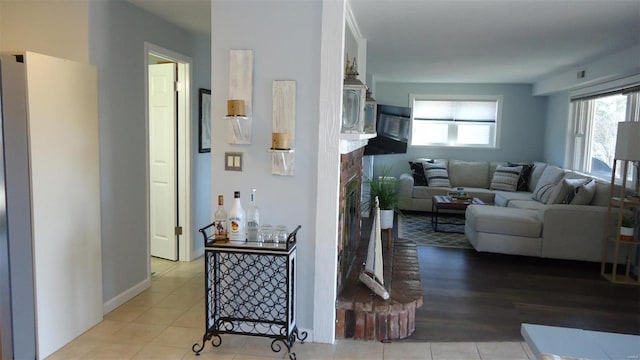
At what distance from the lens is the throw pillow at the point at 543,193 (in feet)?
19.7

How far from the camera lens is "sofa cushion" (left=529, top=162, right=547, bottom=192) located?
23.0 feet

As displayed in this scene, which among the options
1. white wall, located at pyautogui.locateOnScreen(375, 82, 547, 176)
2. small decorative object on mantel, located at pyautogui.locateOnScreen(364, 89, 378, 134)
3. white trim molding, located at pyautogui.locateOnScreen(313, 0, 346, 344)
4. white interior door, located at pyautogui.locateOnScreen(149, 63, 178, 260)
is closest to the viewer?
white trim molding, located at pyautogui.locateOnScreen(313, 0, 346, 344)

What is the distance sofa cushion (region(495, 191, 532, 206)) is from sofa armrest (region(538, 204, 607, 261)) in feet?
5.18

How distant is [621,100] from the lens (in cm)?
535

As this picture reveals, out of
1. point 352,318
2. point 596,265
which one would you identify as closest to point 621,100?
point 596,265

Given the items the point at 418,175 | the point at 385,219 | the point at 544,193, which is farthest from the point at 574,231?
the point at 418,175

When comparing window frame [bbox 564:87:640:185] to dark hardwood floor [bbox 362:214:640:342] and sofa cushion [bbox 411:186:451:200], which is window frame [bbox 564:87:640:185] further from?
sofa cushion [bbox 411:186:451:200]

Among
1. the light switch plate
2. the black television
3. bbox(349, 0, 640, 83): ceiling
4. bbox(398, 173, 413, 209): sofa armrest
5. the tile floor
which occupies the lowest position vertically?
the tile floor

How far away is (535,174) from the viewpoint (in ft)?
23.4

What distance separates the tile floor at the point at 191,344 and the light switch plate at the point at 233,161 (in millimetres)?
1062

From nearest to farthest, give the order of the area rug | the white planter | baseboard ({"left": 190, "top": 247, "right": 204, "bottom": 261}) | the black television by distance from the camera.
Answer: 1. the white planter
2. baseboard ({"left": 190, "top": 247, "right": 204, "bottom": 261})
3. the area rug
4. the black television

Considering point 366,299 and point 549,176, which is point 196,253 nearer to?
point 366,299

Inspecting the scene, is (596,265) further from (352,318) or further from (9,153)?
(9,153)

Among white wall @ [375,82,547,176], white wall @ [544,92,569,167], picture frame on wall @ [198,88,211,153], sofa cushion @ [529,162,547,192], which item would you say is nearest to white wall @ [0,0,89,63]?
picture frame on wall @ [198,88,211,153]
